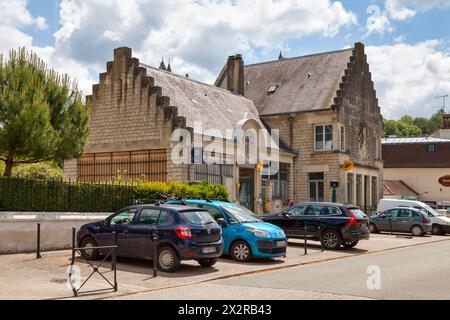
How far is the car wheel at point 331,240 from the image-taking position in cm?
2000

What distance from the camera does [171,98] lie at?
30.1m

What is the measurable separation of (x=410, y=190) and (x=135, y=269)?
46.9 metres

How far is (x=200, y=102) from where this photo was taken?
32.4 metres

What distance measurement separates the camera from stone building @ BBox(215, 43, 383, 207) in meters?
36.3

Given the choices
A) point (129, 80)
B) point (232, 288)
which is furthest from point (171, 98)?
point (232, 288)

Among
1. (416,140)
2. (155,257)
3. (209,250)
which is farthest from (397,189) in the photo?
(155,257)

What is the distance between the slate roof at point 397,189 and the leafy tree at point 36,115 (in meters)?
36.7

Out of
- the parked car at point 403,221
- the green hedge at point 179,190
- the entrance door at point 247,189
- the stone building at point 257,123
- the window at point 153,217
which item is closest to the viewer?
the window at point 153,217

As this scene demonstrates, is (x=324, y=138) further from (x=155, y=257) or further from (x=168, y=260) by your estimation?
(x=155, y=257)

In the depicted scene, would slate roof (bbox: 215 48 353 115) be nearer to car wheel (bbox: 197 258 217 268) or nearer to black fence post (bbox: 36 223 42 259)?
car wheel (bbox: 197 258 217 268)

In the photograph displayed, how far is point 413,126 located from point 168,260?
103 metres

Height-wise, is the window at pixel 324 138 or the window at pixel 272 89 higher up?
the window at pixel 272 89

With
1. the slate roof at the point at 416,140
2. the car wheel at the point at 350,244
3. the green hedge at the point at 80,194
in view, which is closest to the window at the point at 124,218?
the green hedge at the point at 80,194

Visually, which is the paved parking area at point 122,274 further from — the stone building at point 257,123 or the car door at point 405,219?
the stone building at point 257,123
